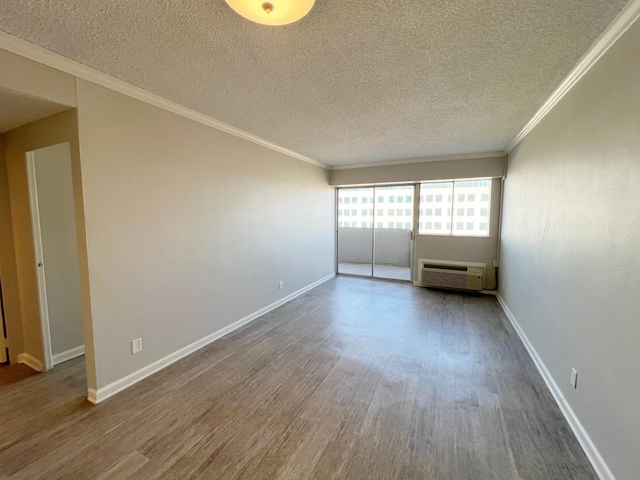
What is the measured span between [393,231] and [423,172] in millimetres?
2339

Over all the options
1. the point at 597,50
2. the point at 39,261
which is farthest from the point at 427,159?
the point at 39,261

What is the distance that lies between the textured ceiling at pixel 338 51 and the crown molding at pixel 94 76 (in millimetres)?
69

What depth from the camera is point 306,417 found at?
1.97m

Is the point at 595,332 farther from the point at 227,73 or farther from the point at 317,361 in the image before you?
the point at 227,73

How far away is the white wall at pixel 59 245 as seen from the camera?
8.38 ft

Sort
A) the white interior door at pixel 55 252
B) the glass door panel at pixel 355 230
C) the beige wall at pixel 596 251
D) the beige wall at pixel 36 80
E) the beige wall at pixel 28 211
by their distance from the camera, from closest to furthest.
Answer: the beige wall at pixel 596 251 → the beige wall at pixel 36 80 → the beige wall at pixel 28 211 → the white interior door at pixel 55 252 → the glass door panel at pixel 355 230

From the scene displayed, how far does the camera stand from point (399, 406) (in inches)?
81.7

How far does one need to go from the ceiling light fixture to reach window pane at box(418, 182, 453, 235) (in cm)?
467

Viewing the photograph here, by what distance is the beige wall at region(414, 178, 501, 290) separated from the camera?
4.84 meters

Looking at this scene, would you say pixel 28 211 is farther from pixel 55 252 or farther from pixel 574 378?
pixel 574 378

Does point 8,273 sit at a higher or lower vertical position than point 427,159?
lower

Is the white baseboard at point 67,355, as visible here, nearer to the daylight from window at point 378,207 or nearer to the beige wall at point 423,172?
the beige wall at point 423,172

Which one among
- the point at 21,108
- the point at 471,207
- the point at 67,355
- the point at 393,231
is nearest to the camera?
the point at 21,108

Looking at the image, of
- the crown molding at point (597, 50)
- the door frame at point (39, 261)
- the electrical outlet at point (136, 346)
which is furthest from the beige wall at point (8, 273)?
the crown molding at point (597, 50)
